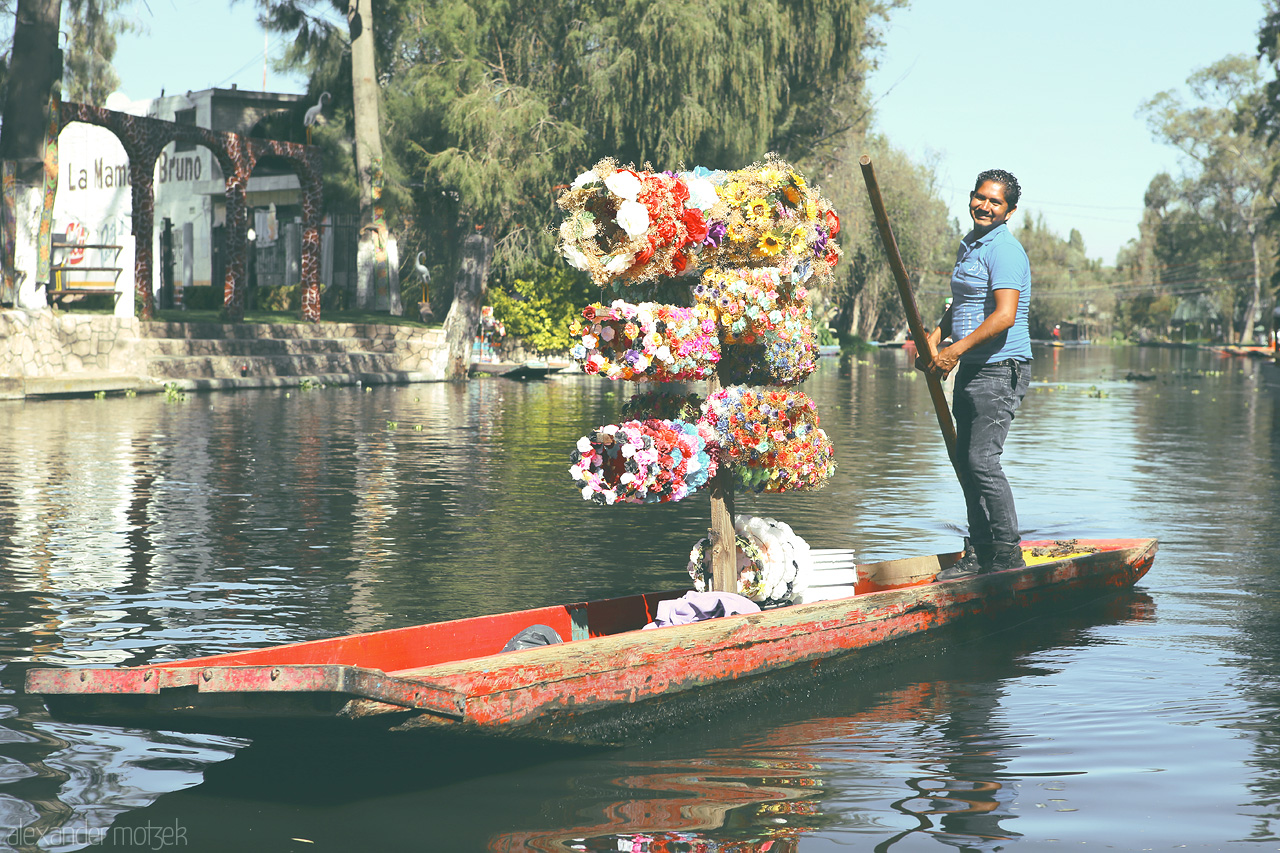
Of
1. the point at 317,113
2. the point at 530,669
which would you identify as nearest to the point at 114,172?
the point at 317,113

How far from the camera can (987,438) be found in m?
6.92

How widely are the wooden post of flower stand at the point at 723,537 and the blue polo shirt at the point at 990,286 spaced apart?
1650 millimetres

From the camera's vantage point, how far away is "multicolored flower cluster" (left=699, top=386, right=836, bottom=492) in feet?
20.0

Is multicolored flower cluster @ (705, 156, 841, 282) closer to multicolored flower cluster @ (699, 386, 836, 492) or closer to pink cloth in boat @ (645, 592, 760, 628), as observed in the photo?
multicolored flower cluster @ (699, 386, 836, 492)

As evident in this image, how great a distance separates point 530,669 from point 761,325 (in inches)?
91.0

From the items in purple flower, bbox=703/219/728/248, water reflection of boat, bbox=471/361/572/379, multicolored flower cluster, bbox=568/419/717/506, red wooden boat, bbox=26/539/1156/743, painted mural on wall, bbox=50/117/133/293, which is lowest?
red wooden boat, bbox=26/539/1156/743

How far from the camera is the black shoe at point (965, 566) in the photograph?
23.3 ft

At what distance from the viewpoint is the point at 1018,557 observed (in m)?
7.09

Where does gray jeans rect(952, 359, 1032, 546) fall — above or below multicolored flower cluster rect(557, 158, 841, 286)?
below

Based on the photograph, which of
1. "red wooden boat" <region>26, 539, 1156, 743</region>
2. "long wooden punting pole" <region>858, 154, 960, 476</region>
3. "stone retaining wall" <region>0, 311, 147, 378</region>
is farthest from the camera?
"stone retaining wall" <region>0, 311, 147, 378</region>

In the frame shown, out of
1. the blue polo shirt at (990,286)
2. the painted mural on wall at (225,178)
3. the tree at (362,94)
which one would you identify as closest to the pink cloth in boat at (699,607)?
the blue polo shirt at (990,286)

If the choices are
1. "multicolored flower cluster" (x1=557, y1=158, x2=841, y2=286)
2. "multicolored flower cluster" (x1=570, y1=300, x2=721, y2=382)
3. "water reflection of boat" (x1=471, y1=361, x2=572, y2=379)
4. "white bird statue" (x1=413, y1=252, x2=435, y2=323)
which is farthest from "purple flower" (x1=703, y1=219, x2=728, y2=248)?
"white bird statue" (x1=413, y1=252, x2=435, y2=323)

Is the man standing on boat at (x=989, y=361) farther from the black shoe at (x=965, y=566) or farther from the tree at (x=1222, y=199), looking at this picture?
the tree at (x=1222, y=199)

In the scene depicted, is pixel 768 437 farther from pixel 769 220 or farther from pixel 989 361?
pixel 989 361
